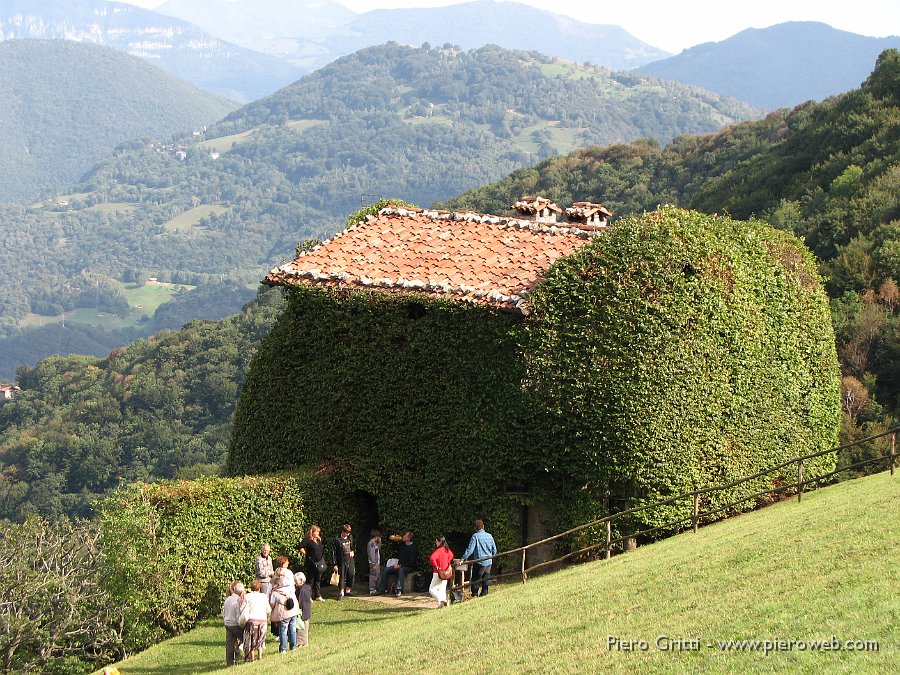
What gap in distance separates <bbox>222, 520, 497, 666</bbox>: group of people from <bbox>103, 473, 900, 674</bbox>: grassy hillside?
493 millimetres

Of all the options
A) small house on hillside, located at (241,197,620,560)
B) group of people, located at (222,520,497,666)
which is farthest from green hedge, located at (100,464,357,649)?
small house on hillside, located at (241,197,620,560)

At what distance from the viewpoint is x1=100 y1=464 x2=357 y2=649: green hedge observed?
2209cm

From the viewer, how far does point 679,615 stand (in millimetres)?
14633

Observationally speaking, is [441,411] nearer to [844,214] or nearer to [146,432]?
[844,214]

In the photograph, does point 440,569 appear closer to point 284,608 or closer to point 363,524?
point 284,608

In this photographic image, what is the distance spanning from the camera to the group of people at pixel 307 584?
18812mm

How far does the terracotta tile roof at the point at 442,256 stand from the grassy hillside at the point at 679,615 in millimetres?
6465

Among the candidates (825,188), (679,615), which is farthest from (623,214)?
(679,615)

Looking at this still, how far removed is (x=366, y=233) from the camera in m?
28.4

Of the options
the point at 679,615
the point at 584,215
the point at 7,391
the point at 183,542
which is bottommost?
the point at 679,615

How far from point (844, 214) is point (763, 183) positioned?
1638 centimetres

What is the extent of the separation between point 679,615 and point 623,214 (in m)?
80.4

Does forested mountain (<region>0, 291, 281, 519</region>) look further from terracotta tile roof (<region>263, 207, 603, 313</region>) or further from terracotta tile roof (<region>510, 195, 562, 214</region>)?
terracotta tile roof (<region>263, 207, 603, 313</region>)

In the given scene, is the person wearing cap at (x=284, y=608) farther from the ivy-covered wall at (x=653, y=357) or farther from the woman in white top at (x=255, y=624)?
the ivy-covered wall at (x=653, y=357)
